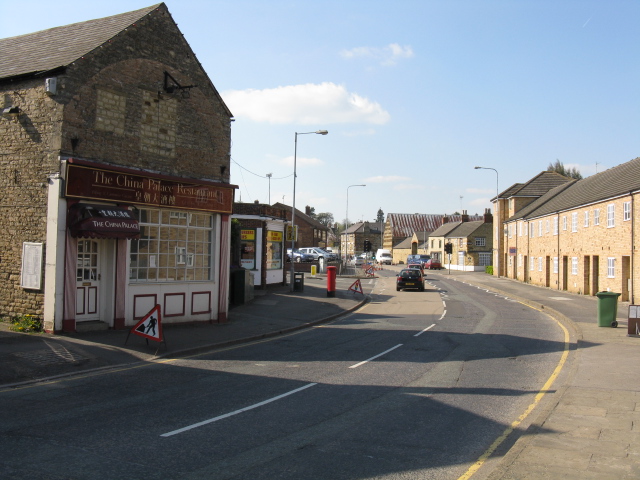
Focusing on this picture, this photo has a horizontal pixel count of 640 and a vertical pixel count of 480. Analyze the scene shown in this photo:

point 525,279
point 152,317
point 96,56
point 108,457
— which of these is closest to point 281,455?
point 108,457

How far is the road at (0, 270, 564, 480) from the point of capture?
5.98 meters

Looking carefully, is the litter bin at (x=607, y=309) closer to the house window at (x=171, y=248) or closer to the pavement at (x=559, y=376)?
the pavement at (x=559, y=376)

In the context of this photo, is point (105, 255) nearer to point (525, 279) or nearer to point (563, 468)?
point (563, 468)

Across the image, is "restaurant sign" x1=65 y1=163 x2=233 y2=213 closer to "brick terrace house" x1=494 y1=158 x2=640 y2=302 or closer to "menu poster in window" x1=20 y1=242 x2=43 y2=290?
"menu poster in window" x1=20 y1=242 x2=43 y2=290

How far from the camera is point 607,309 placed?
1862 cm

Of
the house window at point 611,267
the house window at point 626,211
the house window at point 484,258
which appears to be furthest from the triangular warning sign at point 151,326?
the house window at point 484,258

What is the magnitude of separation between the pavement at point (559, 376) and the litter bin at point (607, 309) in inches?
→ 12.7

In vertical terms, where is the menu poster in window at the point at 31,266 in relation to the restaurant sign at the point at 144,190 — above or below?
below

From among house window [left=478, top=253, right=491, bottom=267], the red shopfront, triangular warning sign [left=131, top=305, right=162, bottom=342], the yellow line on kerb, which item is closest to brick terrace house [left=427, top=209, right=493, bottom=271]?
house window [left=478, top=253, right=491, bottom=267]

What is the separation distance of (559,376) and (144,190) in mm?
11691

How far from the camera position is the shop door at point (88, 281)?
47.9 feet

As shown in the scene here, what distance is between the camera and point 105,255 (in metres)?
15.2

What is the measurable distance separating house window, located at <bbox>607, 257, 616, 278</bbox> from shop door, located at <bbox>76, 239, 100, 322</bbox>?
87.4ft

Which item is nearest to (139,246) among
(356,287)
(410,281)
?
(356,287)
